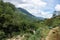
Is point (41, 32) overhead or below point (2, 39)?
overhead

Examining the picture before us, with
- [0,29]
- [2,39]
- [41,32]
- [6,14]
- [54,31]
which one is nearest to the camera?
[54,31]

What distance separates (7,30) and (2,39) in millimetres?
6474

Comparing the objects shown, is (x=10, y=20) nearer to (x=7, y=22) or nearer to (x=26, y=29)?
(x=7, y=22)

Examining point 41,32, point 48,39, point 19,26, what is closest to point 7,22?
point 19,26

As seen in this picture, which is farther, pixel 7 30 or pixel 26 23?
pixel 26 23

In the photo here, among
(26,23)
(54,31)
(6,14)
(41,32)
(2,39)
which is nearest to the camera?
(54,31)

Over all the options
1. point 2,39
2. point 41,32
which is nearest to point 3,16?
point 2,39

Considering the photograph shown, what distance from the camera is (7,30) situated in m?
42.8

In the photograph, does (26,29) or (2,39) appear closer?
(2,39)

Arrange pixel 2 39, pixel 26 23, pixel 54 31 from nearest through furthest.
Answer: pixel 54 31 → pixel 2 39 → pixel 26 23

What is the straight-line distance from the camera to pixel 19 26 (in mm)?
45312

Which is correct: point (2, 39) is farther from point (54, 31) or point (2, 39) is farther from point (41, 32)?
point (54, 31)

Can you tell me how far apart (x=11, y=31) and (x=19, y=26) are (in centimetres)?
256

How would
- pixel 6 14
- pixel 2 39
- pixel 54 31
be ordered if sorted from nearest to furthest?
pixel 54 31 → pixel 2 39 → pixel 6 14
